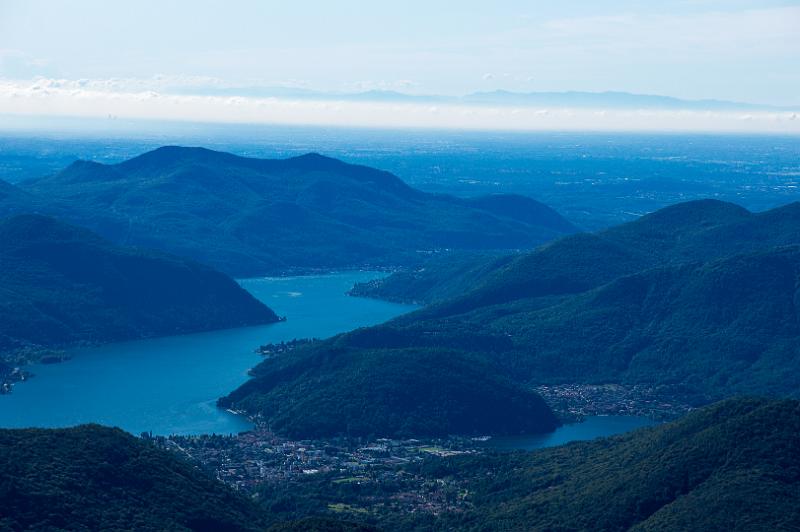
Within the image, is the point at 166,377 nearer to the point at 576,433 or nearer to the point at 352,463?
the point at 352,463

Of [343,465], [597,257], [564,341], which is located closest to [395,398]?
[343,465]

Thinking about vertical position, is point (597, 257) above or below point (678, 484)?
above

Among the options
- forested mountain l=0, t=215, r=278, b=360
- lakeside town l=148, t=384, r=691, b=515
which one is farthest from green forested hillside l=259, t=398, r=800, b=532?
forested mountain l=0, t=215, r=278, b=360

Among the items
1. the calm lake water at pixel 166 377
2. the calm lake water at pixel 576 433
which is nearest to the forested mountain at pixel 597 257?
the calm lake water at pixel 166 377

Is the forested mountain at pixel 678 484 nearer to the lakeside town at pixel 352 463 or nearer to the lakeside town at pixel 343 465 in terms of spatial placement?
the lakeside town at pixel 343 465

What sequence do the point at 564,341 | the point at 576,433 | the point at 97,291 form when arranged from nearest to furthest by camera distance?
the point at 576,433, the point at 564,341, the point at 97,291

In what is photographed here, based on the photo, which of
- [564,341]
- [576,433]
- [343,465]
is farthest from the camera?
[564,341]
